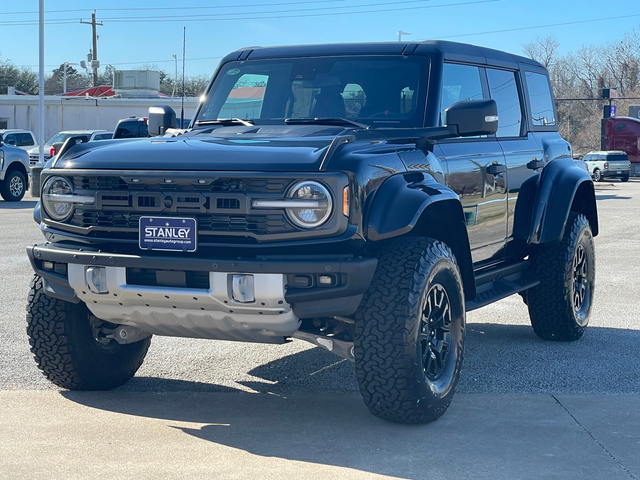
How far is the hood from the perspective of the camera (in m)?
4.34

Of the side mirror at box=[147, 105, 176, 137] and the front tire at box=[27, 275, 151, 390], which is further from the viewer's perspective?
the side mirror at box=[147, 105, 176, 137]

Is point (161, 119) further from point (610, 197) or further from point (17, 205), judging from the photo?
point (610, 197)

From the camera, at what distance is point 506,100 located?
21.9ft

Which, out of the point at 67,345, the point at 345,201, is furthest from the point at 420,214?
the point at 67,345

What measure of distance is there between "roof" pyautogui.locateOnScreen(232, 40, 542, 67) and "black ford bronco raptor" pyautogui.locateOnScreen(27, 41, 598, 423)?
0.01 metres

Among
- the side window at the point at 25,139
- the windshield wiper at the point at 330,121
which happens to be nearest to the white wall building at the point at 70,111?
the side window at the point at 25,139

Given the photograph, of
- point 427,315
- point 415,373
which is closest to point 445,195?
point 427,315

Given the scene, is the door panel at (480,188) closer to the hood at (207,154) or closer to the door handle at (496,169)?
the door handle at (496,169)

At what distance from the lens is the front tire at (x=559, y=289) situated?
677 centimetres

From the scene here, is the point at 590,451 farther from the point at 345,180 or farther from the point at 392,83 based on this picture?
the point at 392,83

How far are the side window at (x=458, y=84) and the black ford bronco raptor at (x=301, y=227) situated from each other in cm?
2

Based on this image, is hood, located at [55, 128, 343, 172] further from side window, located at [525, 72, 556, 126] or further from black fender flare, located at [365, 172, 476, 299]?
side window, located at [525, 72, 556, 126]

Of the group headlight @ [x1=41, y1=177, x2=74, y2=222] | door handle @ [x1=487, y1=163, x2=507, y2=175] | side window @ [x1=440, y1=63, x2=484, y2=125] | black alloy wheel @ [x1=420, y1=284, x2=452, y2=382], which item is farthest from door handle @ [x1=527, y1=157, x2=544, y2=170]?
headlight @ [x1=41, y1=177, x2=74, y2=222]

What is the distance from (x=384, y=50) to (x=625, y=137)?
4938 cm
